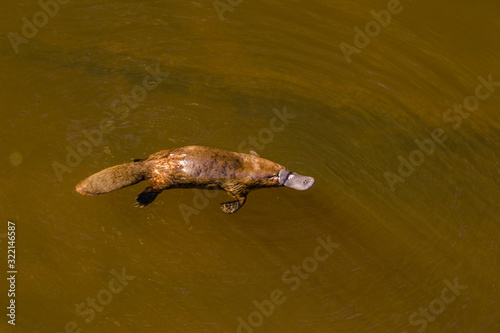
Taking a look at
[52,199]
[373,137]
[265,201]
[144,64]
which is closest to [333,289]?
[265,201]

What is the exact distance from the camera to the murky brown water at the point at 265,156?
427 cm

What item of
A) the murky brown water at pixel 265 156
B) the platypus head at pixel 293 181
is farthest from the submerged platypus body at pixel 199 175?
the murky brown water at pixel 265 156

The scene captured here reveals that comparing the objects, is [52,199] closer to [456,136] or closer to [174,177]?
[174,177]

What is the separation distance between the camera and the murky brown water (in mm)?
4273

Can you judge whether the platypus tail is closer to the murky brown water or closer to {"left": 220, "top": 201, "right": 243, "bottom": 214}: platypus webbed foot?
the murky brown water

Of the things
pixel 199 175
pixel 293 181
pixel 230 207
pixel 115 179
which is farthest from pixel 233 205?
pixel 115 179

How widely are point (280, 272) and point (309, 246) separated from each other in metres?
0.35

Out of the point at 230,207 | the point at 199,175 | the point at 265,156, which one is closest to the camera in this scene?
the point at 199,175

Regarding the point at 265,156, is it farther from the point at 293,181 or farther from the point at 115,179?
the point at 115,179

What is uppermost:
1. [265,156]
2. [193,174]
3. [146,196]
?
[265,156]

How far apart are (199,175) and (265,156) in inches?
31.0

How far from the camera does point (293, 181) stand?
4.56m

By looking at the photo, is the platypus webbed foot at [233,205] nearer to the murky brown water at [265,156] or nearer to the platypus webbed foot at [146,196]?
the murky brown water at [265,156]

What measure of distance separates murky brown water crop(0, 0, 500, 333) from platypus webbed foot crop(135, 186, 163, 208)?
68 millimetres
